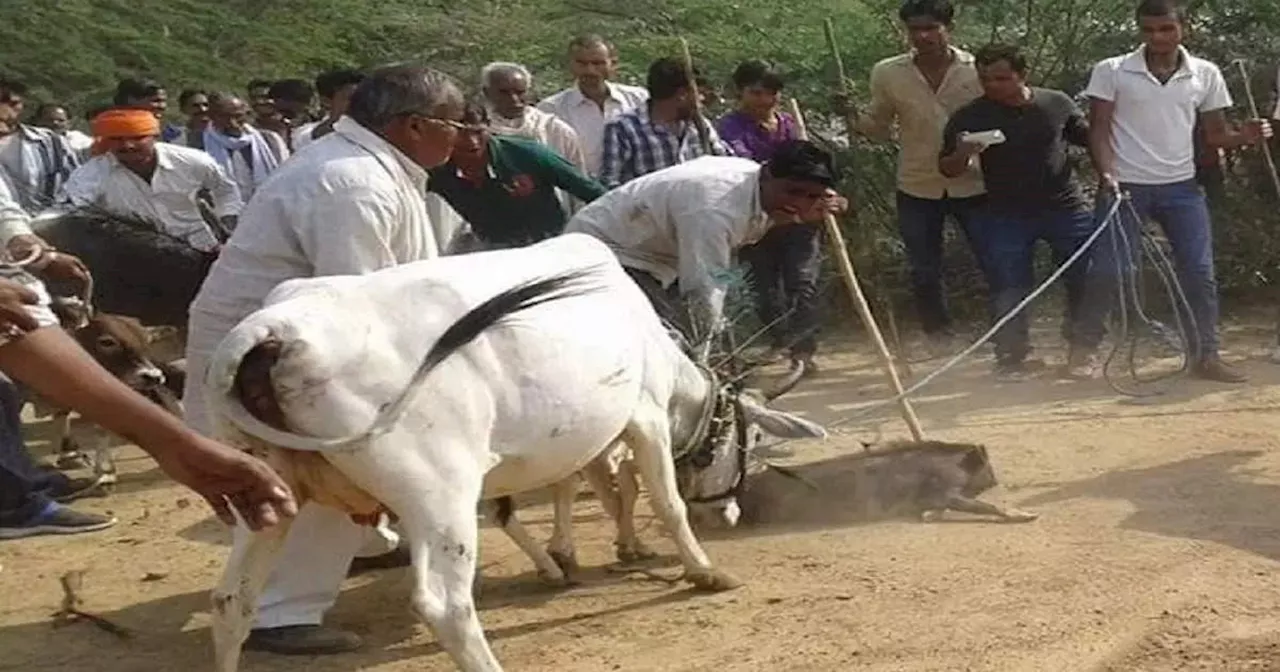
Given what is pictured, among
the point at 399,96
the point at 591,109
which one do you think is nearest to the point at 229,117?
the point at 591,109

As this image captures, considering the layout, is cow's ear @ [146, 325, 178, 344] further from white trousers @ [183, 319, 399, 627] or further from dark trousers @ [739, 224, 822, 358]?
dark trousers @ [739, 224, 822, 358]

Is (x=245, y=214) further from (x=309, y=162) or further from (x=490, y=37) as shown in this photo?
(x=490, y=37)

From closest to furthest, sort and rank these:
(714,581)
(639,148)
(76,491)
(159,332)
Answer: (714,581) < (76,491) < (639,148) < (159,332)

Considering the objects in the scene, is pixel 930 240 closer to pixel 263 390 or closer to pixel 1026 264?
pixel 1026 264

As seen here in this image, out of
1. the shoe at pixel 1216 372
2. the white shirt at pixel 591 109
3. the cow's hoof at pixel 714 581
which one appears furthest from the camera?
the white shirt at pixel 591 109

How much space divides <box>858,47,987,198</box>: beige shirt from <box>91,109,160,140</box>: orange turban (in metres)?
4.32

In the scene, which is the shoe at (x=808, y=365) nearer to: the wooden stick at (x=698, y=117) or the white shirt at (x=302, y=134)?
the wooden stick at (x=698, y=117)

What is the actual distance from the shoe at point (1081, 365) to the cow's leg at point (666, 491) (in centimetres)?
436

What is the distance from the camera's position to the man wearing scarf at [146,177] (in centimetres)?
919

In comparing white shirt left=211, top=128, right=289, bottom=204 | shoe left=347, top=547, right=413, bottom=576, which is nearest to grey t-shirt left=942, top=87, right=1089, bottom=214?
white shirt left=211, top=128, right=289, bottom=204

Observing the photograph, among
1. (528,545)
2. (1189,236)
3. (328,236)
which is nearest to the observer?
(328,236)

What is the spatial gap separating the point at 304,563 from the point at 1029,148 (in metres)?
5.60

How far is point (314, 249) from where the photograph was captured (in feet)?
18.5

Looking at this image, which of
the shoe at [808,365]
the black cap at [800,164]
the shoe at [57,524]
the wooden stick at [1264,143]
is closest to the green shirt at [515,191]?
the black cap at [800,164]
